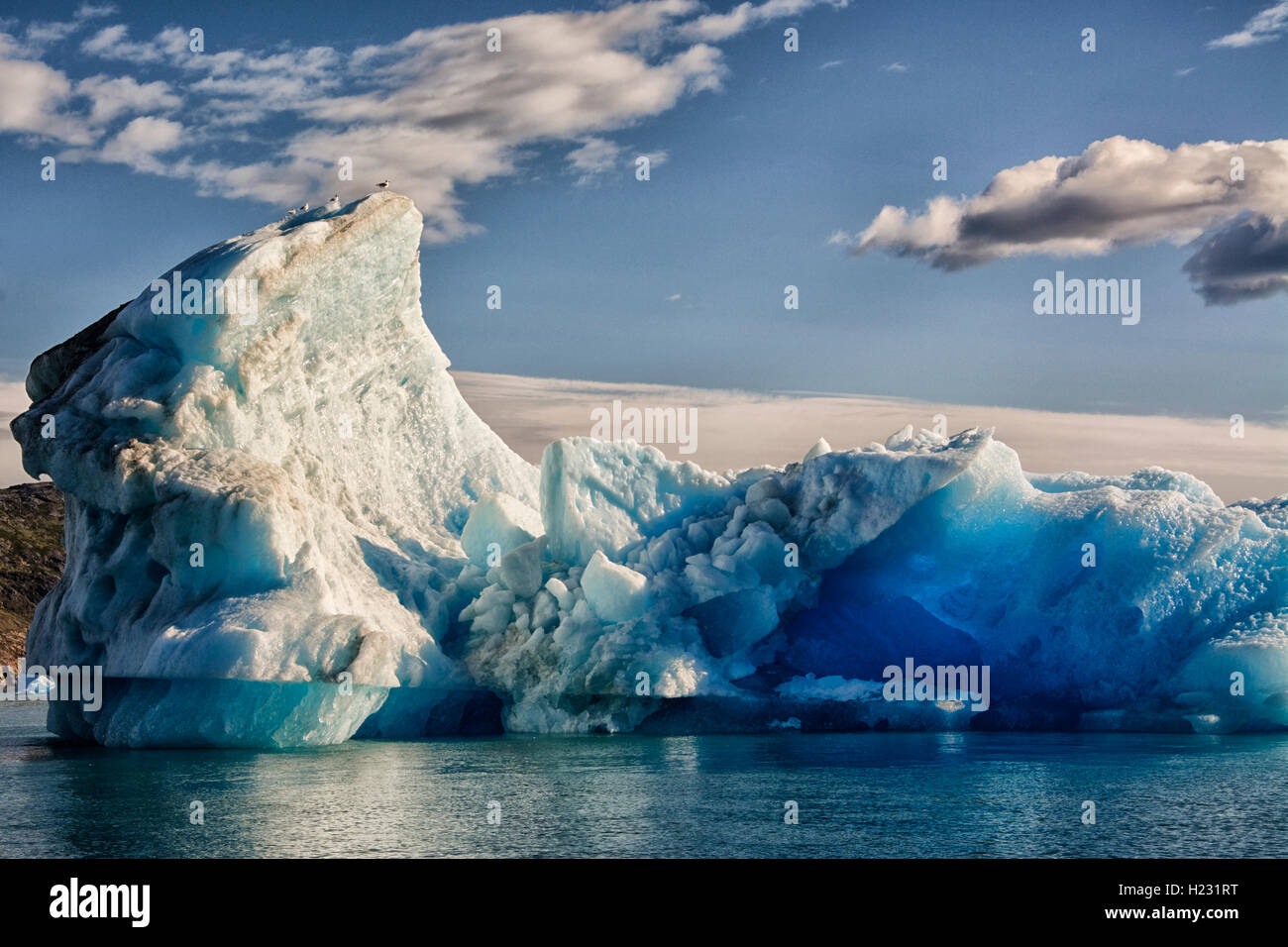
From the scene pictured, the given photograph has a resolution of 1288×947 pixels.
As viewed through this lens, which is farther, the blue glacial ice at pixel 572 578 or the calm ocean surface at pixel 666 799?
the blue glacial ice at pixel 572 578

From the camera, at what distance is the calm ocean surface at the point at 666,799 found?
419 inches

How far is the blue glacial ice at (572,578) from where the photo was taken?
17703 millimetres

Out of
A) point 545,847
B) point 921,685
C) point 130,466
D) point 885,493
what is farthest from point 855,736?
point 130,466

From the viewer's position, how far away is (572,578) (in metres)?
20.0

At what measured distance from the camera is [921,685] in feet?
63.9

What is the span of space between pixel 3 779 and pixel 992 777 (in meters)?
11.6

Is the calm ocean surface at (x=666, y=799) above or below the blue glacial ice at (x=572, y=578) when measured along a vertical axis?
below

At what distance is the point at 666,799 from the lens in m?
12.7

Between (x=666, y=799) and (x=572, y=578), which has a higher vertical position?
(x=572, y=578)

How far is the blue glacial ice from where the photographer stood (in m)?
17.7

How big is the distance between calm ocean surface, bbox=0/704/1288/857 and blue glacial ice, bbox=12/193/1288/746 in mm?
1102

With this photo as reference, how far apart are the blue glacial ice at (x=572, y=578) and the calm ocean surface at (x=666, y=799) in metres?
1.10

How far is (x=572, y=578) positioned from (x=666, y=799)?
24.9ft

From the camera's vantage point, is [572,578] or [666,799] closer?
[666,799]
